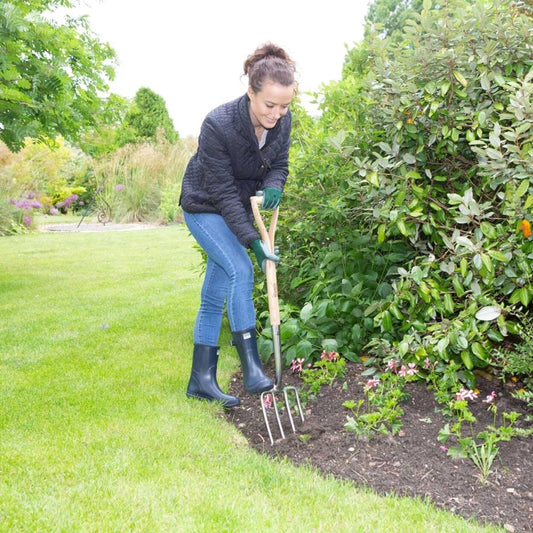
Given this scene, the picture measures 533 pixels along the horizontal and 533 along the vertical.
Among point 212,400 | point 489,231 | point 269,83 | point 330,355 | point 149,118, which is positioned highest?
point 149,118

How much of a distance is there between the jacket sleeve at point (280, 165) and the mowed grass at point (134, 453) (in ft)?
3.89

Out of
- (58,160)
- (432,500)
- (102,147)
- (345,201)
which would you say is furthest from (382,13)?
(432,500)

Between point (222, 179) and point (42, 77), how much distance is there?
Answer: 11.2 ft

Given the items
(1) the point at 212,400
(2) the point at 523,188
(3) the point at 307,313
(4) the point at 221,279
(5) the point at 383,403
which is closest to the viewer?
(2) the point at 523,188

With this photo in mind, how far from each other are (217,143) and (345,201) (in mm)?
968

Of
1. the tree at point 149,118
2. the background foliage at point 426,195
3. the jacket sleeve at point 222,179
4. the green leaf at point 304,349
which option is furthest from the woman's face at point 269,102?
the tree at point 149,118

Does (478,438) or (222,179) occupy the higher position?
(222,179)

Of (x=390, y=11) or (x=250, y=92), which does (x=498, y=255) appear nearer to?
(x=250, y=92)

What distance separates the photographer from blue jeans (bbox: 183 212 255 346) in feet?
10.3

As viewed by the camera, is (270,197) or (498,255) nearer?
(498,255)

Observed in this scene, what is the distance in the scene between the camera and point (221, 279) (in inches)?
134

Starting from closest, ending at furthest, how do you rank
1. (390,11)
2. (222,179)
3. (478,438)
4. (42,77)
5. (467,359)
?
1. (478,438)
2. (467,359)
3. (222,179)
4. (42,77)
5. (390,11)

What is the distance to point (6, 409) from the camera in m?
3.24

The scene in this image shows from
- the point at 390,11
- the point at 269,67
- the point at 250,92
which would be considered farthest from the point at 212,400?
the point at 390,11
